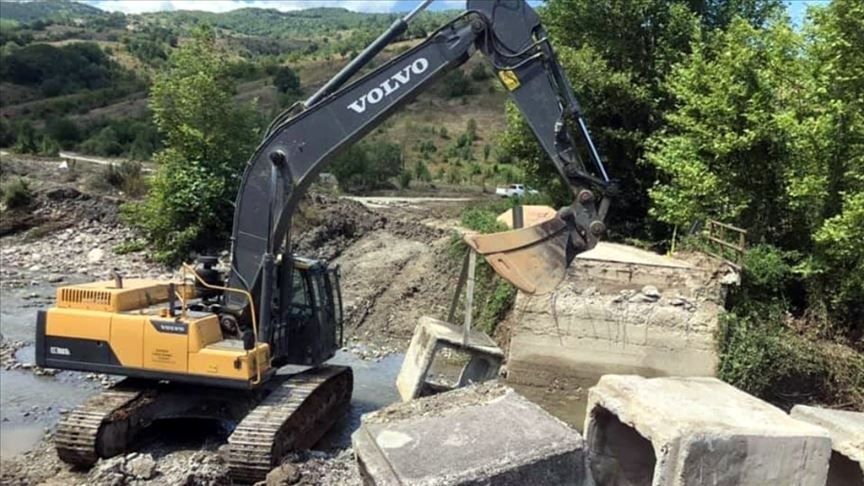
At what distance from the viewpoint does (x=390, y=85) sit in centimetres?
870

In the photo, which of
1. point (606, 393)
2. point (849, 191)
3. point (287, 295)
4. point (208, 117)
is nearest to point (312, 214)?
point (208, 117)

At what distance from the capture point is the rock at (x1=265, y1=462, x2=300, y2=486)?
24.7 feet

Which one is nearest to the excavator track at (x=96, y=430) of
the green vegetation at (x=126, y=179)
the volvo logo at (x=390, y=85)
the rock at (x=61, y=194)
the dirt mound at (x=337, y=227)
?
the volvo logo at (x=390, y=85)

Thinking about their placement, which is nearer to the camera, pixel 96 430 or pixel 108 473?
pixel 108 473

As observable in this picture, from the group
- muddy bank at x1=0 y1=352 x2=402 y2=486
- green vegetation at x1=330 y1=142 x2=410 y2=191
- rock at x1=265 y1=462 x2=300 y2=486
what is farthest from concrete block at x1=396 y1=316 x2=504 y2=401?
green vegetation at x1=330 y1=142 x2=410 y2=191

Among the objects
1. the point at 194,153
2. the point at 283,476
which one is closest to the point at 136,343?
the point at 283,476

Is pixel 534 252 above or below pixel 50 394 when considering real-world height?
above

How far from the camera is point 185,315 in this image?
28.2 ft

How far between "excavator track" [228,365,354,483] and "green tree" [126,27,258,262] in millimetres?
11743

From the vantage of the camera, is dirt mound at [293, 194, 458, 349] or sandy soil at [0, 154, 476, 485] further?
dirt mound at [293, 194, 458, 349]

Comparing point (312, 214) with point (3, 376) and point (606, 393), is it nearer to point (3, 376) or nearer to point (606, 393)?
point (3, 376)

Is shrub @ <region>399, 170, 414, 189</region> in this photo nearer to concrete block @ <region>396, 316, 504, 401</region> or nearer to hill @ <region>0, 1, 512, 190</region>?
hill @ <region>0, 1, 512, 190</region>

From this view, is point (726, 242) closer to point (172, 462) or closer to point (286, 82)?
point (172, 462)

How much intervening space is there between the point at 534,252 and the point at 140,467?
4.43 metres
